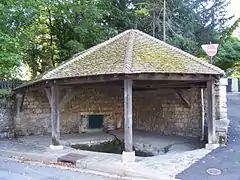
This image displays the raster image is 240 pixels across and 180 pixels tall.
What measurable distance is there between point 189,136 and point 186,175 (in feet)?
17.0

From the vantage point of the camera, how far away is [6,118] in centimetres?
1282

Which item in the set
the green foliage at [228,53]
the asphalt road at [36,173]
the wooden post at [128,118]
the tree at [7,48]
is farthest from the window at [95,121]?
the green foliage at [228,53]

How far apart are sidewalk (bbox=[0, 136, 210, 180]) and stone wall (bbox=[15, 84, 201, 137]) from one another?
2.73 meters

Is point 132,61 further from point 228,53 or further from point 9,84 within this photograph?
point 228,53

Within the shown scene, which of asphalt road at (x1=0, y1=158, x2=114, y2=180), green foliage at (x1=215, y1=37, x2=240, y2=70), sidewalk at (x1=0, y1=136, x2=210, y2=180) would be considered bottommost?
asphalt road at (x1=0, y1=158, x2=114, y2=180)

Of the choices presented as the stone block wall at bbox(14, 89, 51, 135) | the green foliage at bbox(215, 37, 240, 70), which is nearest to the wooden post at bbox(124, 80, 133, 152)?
the stone block wall at bbox(14, 89, 51, 135)

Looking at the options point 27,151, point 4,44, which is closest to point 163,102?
point 27,151

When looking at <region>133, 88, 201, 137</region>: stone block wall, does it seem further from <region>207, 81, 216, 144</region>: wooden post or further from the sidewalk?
the sidewalk

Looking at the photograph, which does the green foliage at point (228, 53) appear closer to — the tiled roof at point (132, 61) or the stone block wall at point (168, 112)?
the stone block wall at point (168, 112)

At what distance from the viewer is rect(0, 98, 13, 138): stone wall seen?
12711mm

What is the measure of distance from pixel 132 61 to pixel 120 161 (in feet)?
8.78

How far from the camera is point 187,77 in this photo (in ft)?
28.2

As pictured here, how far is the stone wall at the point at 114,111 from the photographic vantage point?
11648mm

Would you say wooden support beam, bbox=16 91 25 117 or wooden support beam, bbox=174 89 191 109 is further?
wooden support beam, bbox=16 91 25 117
